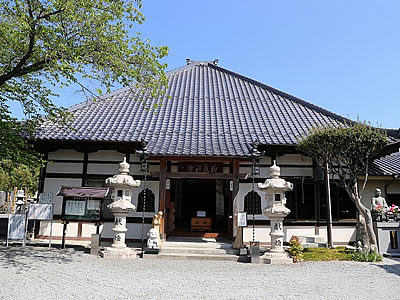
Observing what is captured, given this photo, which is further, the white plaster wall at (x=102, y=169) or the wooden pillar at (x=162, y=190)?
the white plaster wall at (x=102, y=169)

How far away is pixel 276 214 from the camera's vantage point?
8.51 metres

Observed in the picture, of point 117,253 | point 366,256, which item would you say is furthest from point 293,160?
point 117,253

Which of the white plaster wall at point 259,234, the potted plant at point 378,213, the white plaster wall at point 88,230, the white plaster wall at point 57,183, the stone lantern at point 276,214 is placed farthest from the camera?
the white plaster wall at point 57,183

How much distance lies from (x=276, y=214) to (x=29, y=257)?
266 inches

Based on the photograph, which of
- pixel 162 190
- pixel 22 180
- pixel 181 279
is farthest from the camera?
pixel 22 180

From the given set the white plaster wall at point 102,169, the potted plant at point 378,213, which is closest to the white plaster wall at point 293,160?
the potted plant at point 378,213

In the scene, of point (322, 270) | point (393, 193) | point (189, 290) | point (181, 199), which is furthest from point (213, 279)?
point (393, 193)

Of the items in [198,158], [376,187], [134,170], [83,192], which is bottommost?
[83,192]

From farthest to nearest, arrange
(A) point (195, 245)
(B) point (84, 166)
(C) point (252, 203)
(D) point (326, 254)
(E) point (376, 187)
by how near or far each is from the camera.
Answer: (E) point (376, 187), (B) point (84, 166), (C) point (252, 203), (A) point (195, 245), (D) point (326, 254)

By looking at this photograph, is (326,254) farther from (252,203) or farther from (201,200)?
(201,200)

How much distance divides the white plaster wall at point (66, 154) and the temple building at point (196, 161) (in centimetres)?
3

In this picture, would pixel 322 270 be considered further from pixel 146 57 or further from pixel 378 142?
Answer: pixel 146 57

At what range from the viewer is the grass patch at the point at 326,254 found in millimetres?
8367

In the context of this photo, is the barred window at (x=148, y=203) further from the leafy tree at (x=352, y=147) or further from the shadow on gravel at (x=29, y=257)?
the leafy tree at (x=352, y=147)
